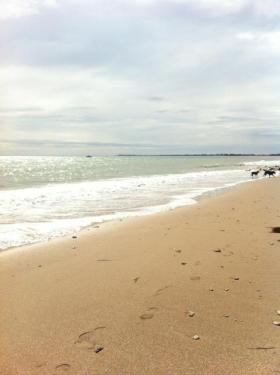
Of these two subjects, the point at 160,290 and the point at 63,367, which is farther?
the point at 160,290

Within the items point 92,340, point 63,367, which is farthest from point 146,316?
point 63,367

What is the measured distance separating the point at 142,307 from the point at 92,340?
926 mm

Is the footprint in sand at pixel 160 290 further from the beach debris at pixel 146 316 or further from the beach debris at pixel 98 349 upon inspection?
the beach debris at pixel 98 349

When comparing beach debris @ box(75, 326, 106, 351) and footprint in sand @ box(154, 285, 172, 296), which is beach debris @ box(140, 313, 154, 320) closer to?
beach debris @ box(75, 326, 106, 351)

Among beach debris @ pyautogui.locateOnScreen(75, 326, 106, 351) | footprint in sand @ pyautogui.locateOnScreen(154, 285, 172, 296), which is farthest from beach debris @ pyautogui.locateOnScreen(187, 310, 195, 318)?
beach debris @ pyautogui.locateOnScreen(75, 326, 106, 351)

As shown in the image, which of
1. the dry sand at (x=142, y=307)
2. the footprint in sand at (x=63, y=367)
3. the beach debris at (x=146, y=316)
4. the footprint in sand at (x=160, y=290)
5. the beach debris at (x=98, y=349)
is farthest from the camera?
the footprint in sand at (x=160, y=290)

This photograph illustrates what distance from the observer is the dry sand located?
12.1 feet

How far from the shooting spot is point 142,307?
4.89 metres

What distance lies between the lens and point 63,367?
142 inches

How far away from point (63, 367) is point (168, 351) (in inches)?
35.4

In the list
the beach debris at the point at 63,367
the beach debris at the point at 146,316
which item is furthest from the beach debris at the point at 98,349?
the beach debris at the point at 146,316

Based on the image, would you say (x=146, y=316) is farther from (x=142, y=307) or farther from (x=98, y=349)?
(x=98, y=349)

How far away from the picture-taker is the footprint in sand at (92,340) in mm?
3942

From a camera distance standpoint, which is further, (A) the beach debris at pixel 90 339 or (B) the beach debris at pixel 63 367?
(A) the beach debris at pixel 90 339
